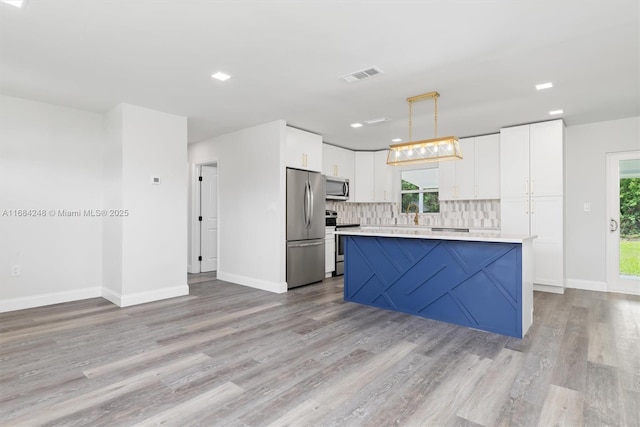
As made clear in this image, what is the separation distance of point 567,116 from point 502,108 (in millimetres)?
1154

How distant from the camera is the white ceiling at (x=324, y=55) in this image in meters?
2.35

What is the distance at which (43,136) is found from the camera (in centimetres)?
429

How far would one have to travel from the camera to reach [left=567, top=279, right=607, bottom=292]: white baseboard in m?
5.06

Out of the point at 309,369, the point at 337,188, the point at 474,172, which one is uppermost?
the point at 474,172

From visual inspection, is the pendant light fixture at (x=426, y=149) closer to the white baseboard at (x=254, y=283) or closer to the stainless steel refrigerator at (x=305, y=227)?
the stainless steel refrigerator at (x=305, y=227)

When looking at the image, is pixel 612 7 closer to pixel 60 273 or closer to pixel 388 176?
pixel 388 176

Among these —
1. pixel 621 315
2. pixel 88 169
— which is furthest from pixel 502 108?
pixel 88 169

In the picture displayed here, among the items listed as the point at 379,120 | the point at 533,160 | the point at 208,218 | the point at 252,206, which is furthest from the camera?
the point at 208,218

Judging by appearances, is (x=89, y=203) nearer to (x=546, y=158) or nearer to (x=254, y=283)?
(x=254, y=283)

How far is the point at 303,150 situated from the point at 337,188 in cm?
137

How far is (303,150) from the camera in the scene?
18.1ft

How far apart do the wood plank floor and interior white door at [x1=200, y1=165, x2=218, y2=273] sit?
9.05 feet

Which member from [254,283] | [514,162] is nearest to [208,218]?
[254,283]

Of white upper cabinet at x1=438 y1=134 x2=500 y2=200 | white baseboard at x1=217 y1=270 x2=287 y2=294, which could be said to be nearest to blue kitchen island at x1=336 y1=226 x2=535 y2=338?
white baseboard at x1=217 y1=270 x2=287 y2=294
